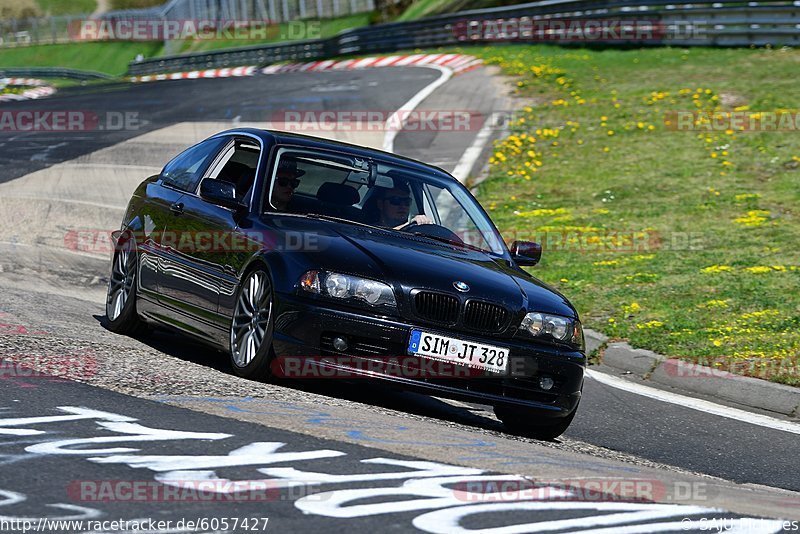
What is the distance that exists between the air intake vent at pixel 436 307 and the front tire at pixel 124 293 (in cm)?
279

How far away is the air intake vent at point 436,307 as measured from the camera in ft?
23.0

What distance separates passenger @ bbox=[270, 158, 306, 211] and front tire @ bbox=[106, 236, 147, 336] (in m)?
1.55

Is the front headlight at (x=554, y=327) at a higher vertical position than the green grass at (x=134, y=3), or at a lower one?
lower

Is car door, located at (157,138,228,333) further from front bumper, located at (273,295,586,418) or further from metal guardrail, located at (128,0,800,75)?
metal guardrail, located at (128,0,800,75)

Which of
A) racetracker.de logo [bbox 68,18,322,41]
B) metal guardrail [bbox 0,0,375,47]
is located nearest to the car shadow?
racetracker.de logo [bbox 68,18,322,41]

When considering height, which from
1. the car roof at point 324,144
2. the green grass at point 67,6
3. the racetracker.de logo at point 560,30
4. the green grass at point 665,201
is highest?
the green grass at point 67,6

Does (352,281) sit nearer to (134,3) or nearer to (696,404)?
(696,404)

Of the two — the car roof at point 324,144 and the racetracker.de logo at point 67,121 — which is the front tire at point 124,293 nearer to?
the car roof at point 324,144

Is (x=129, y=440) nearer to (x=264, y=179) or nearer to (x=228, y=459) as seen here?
(x=228, y=459)

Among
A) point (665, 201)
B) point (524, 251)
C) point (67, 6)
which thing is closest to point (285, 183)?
point (524, 251)

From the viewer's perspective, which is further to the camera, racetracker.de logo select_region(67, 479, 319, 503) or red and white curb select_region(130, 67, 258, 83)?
red and white curb select_region(130, 67, 258, 83)

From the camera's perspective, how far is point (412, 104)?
25.3 m

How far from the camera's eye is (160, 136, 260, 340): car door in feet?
25.5

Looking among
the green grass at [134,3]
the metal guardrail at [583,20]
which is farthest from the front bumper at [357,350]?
the green grass at [134,3]
